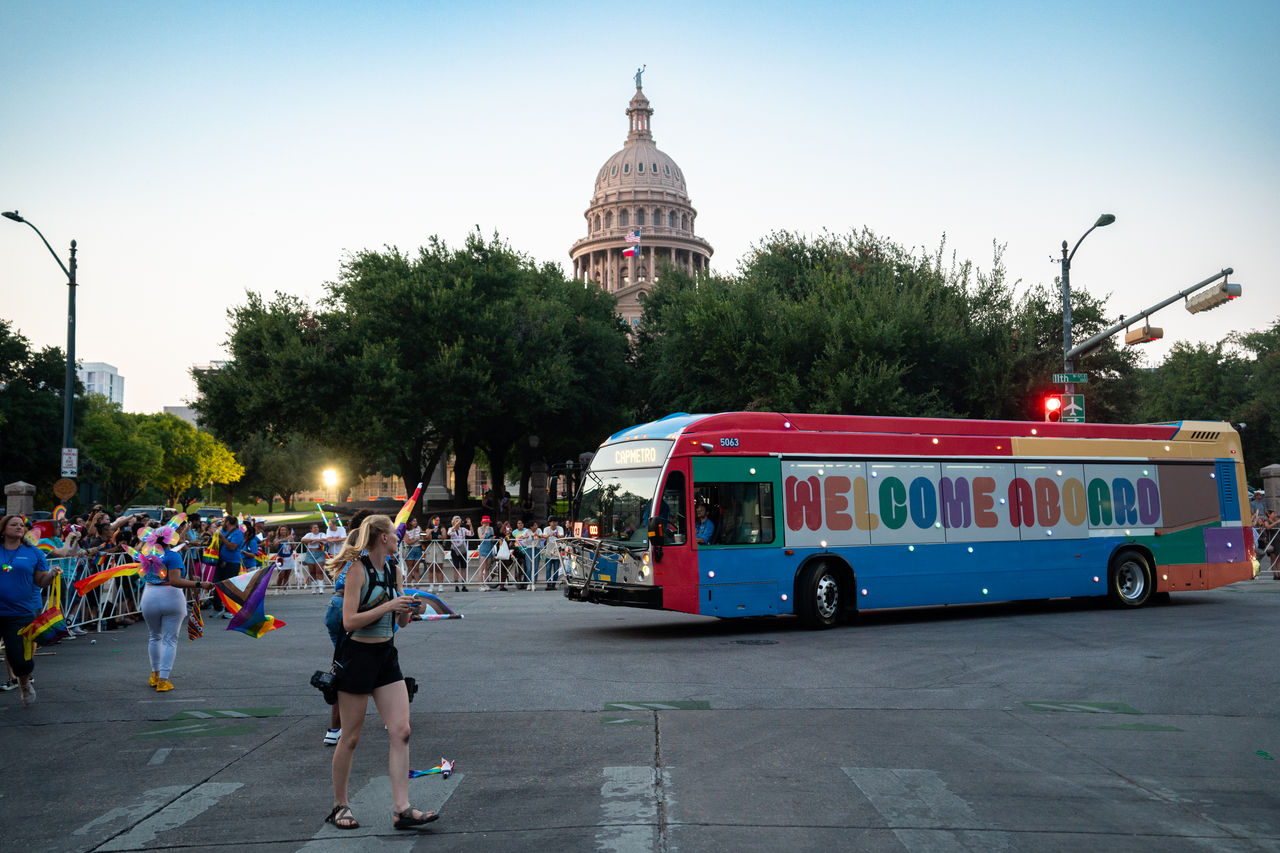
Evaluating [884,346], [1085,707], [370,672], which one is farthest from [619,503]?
[884,346]

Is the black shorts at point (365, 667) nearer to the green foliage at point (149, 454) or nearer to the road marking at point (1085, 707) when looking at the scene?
the road marking at point (1085, 707)

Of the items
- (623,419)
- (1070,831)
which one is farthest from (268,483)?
(1070,831)

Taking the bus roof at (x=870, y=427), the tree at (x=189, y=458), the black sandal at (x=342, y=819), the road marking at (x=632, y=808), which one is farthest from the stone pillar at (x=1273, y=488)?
the tree at (x=189, y=458)

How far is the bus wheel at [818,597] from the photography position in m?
14.4

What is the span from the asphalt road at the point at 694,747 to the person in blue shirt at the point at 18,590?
1.39ft

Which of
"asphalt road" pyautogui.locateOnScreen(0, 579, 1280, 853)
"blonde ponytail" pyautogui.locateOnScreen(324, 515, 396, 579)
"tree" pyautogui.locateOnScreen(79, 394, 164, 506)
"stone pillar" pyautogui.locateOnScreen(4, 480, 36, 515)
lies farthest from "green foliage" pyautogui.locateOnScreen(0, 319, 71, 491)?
"blonde ponytail" pyautogui.locateOnScreen(324, 515, 396, 579)

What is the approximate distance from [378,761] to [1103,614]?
13188 mm

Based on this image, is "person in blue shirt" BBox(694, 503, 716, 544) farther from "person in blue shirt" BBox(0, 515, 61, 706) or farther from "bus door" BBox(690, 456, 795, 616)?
"person in blue shirt" BBox(0, 515, 61, 706)

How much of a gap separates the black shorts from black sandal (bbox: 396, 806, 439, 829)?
0.64 metres

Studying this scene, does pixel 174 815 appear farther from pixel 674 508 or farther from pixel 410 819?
pixel 674 508

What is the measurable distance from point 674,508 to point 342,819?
8685mm

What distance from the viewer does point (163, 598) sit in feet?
32.0

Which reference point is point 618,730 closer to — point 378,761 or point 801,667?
point 378,761

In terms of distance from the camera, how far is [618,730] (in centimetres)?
784
